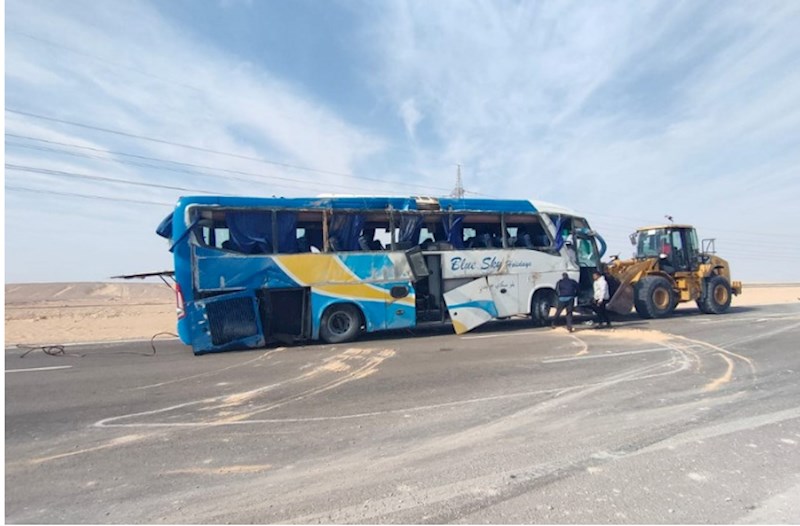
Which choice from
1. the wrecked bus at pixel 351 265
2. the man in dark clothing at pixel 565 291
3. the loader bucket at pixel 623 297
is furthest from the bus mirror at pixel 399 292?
the loader bucket at pixel 623 297

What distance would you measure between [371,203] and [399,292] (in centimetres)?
226

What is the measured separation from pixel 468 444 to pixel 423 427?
1.93 feet

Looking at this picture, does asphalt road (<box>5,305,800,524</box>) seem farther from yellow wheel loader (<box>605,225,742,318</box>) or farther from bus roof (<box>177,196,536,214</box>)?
yellow wheel loader (<box>605,225,742,318</box>)

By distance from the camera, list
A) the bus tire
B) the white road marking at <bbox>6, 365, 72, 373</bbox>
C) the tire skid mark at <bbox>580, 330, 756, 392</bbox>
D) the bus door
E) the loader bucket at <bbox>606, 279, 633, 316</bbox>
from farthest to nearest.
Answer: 1. the loader bucket at <bbox>606, 279, 633, 316</bbox>
2. the bus tire
3. the bus door
4. the white road marking at <bbox>6, 365, 72, 373</bbox>
5. the tire skid mark at <bbox>580, 330, 756, 392</bbox>

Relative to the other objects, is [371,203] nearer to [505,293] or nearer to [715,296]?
[505,293]

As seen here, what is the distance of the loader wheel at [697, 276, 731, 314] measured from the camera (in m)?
15.1

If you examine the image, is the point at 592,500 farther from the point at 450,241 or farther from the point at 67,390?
the point at 450,241

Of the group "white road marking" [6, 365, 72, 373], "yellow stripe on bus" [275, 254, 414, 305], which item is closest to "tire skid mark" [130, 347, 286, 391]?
"yellow stripe on bus" [275, 254, 414, 305]

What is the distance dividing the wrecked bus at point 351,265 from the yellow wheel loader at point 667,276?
2652 millimetres

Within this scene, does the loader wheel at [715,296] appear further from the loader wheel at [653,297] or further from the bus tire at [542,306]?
the bus tire at [542,306]

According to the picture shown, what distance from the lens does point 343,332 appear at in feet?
33.5

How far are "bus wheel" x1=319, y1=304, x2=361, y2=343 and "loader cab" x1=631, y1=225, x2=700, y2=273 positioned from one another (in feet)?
35.6

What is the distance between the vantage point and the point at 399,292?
10.5 metres

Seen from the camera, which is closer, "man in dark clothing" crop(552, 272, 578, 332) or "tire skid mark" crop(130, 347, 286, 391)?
"tire skid mark" crop(130, 347, 286, 391)
